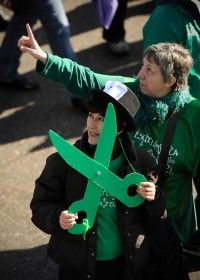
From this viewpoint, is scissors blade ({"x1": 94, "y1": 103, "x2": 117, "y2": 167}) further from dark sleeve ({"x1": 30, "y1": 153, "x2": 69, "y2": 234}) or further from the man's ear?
the man's ear

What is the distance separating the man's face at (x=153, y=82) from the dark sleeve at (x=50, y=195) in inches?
23.9

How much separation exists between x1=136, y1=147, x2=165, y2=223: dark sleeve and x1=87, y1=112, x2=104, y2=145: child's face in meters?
0.25

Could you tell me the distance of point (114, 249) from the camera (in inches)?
94.9

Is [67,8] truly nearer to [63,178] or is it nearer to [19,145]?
[19,145]

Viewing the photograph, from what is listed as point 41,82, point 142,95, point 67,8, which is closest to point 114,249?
point 142,95

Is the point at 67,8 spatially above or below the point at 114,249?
below

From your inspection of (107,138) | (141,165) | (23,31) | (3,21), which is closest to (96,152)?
(107,138)

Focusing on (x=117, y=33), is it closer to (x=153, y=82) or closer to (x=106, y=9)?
(x=106, y=9)

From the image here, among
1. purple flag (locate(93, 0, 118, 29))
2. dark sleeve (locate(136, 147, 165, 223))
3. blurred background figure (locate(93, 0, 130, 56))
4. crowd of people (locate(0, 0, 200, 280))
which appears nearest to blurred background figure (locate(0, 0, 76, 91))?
purple flag (locate(93, 0, 118, 29))

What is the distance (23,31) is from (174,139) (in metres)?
2.61

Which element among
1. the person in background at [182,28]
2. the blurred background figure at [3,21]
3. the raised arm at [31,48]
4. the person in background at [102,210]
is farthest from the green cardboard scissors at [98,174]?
the blurred background figure at [3,21]

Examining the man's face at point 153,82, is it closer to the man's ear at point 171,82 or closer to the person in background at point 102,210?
the man's ear at point 171,82

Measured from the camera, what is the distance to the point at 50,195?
2.39 metres

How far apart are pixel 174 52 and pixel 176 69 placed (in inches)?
3.4
